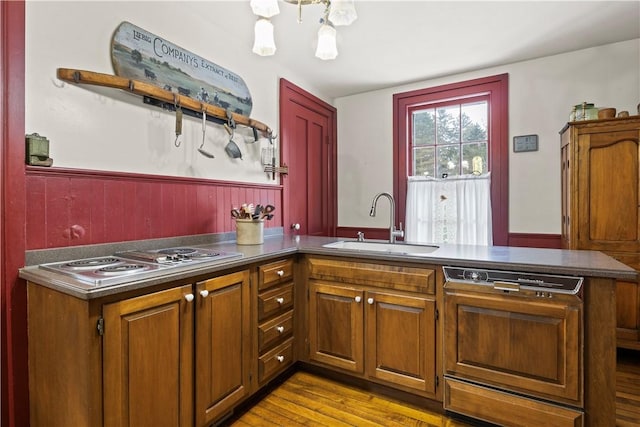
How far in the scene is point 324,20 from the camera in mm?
1573

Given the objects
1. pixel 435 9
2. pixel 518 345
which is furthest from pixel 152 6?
pixel 518 345

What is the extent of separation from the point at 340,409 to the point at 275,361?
457 mm

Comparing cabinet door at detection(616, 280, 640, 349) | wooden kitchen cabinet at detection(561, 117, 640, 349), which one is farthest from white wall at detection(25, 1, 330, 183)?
cabinet door at detection(616, 280, 640, 349)

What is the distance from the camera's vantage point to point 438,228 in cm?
333

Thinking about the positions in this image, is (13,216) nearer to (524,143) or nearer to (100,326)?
(100,326)

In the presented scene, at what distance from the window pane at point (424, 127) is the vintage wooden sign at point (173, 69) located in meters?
1.87

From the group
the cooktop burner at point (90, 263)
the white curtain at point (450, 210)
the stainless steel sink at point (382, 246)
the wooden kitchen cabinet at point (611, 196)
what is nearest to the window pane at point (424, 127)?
the white curtain at point (450, 210)

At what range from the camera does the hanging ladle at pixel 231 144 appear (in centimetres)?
234

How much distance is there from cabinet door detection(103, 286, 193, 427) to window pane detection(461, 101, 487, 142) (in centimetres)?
295

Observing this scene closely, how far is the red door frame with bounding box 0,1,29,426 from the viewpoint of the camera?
134 cm

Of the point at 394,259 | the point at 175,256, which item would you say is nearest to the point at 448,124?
the point at 394,259

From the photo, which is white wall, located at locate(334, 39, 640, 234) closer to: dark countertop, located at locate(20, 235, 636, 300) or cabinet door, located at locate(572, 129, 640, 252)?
cabinet door, located at locate(572, 129, 640, 252)

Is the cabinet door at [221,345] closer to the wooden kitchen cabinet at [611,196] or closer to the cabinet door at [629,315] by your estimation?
the wooden kitchen cabinet at [611,196]

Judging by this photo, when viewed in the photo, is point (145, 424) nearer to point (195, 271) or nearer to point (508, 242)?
point (195, 271)
